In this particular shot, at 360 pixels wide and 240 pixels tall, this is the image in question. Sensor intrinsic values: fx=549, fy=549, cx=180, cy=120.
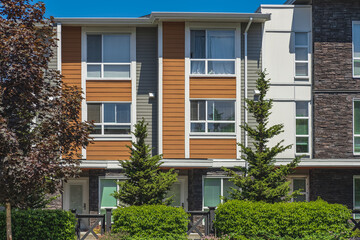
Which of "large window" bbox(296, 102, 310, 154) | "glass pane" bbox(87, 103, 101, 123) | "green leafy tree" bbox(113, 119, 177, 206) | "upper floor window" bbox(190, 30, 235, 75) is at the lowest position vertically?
"green leafy tree" bbox(113, 119, 177, 206)

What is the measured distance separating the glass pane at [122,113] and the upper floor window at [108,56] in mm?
1231

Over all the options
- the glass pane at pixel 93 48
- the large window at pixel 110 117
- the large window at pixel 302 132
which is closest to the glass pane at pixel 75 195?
the large window at pixel 110 117

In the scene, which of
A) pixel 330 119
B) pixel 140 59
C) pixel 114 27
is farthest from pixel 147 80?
pixel 330 119

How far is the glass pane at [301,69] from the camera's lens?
2272cm

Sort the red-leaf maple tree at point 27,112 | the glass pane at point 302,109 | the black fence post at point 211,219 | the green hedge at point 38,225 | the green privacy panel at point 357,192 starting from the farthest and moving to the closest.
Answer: the glass pane at point 302,109
the green privacy panel at point 357,192
the black fence post at point 211,219
the green hedge at point 38,225
the red-leaf maple tree at point 27,112

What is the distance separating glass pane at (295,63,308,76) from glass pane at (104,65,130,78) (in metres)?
6.99

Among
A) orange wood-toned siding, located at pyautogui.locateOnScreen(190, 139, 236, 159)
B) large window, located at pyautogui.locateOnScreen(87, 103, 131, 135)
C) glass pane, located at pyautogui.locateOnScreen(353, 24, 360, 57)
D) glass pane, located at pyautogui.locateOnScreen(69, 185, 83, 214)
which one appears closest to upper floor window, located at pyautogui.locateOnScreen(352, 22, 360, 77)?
glass pane, located at pyautogui.locateOnScreen(353, 24, 360, 57)

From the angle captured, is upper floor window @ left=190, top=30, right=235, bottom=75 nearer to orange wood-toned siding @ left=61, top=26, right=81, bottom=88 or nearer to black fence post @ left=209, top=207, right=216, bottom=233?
orange wood-toned siding @ left=61, top=26, right=81, bottom=88

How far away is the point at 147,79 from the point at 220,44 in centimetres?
332

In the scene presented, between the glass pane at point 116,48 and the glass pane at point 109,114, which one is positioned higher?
the glass pane at point 116,48

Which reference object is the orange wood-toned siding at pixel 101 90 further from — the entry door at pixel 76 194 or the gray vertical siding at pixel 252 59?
the gray vertical siding at pixel 252 59

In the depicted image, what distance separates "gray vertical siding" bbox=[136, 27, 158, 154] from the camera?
22.5 m

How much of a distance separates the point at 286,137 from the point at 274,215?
586 centimetres

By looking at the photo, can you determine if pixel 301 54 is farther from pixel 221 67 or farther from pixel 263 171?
pixel 263 171
